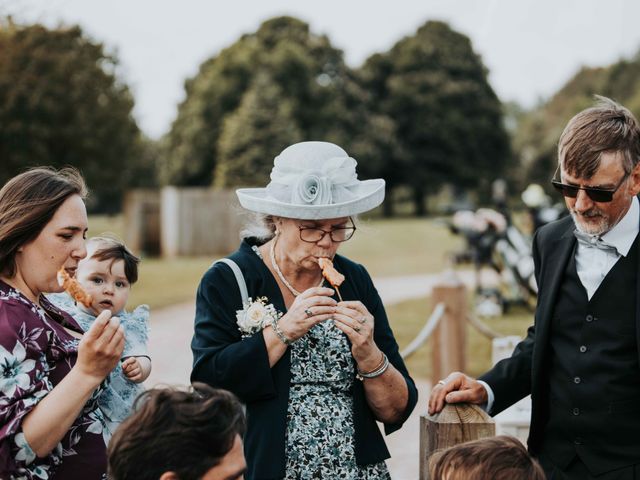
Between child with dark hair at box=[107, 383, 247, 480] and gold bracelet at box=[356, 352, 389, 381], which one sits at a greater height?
gold bracelet at box=[356, 352, 389, 381]

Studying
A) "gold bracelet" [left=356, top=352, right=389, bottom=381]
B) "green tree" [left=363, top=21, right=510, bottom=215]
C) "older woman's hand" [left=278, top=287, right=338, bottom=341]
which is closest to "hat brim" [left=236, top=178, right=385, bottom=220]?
"older woman's hand" [left=278, top=287, right=338, bottom=341]

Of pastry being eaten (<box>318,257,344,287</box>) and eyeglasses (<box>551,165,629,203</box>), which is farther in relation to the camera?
pastry being eaten (<box>318,257,344,287</box>)

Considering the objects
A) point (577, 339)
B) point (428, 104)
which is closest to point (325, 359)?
point (577, 339)

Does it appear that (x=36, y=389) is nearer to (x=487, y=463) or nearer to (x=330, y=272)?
(x=330, y=272)

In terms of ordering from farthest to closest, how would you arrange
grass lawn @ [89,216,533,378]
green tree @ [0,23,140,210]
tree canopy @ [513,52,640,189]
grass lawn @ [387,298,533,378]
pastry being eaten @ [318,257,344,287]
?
tree canopy @ [513,52,640,189] → green tree @ [0,23,140,210] → grass lawn @ [89,216,533,378] → grass lawn @ [387,298,533,378] → pastry being eaten @ [318,257,344,287]

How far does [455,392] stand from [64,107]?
2482cm

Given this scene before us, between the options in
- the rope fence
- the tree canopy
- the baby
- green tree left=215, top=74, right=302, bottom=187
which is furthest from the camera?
the tree canopy

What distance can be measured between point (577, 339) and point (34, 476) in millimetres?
1924

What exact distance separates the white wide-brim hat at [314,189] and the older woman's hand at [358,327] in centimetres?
37

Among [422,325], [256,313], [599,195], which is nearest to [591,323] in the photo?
[599,195]

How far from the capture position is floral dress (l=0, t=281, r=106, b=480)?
2.28 metres

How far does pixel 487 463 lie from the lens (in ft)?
7.41

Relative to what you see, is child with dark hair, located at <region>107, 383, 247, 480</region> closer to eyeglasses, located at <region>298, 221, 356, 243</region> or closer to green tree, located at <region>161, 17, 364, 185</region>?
eyeglasses, located at <region>298, 221, 356, 243</region>

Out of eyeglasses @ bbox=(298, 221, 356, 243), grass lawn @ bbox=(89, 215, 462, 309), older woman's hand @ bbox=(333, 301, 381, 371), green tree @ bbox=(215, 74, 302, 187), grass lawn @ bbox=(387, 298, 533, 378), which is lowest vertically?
older woman's hand @ bbox=(333, 301, 381, 371)
